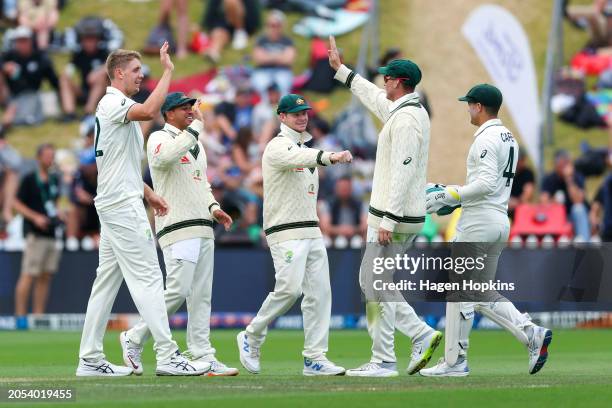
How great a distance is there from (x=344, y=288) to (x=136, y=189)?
9.09m

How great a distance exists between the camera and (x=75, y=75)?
28.0 m

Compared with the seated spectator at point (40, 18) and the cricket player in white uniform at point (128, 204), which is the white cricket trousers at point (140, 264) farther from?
the seated spectator at point (40, 18)

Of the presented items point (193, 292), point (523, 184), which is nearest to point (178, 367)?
point (193, 292)

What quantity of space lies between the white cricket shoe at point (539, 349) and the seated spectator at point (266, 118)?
1300 cm

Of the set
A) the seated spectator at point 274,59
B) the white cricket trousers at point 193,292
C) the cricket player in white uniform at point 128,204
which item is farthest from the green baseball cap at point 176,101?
the seated spectator at point 274,59

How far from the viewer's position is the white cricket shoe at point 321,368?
40.6ft

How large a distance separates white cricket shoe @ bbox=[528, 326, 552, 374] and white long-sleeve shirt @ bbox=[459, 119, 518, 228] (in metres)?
1.04

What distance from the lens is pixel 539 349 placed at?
40.0ft

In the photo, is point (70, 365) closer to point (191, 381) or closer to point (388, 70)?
point (191, 381)

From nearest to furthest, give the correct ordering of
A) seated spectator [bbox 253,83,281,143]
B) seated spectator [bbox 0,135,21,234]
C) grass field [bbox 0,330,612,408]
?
grass field [bbox 0,330,612,408]
seated spectator [bbox 0,135,21,234]
seated spectator [bbox 253,83,281,143]

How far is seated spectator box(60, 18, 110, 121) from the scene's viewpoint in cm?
2767

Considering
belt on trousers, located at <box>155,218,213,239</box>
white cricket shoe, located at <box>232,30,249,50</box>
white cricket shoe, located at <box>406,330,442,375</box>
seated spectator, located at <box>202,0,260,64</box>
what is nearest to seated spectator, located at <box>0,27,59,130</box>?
seated spectator, located at <box>202,0,260,64</box>

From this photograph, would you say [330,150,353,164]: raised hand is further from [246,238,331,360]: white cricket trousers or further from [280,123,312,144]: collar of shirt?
[246,238,331,360]: white cricket trousers

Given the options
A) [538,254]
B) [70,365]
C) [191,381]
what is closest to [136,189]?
[191,381]
